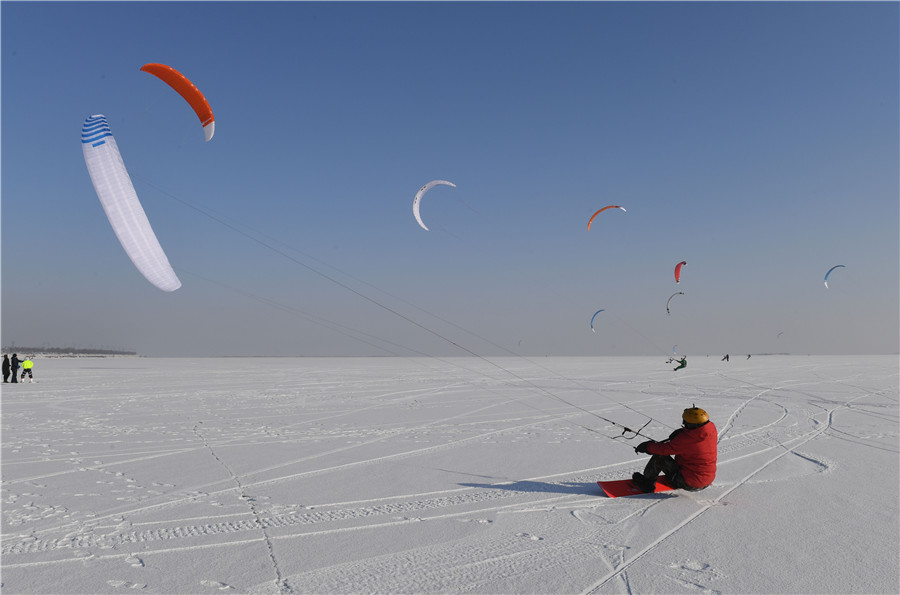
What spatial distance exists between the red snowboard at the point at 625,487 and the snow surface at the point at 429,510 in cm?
9

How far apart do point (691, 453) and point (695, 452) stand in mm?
41

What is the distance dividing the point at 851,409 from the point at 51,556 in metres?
14.6

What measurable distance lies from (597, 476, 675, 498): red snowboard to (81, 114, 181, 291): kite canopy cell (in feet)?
23.4

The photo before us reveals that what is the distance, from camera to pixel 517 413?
11656mm

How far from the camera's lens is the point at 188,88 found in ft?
30.3

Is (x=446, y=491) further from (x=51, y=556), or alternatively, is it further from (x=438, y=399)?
(x=438, y=399)

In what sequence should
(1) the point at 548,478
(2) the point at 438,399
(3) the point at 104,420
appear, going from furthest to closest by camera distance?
1. (2) the point at 438,399
2. (3) the point at 104,420
3. (1) the point at 548,478

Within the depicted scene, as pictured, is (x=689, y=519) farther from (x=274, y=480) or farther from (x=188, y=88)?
(x=188, y=88)

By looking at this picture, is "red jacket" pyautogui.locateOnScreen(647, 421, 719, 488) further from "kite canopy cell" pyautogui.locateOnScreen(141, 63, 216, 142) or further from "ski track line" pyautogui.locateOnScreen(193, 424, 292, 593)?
"kite canopy cell" pyautogui.locateOnScreen(141, 63, 216, 142)

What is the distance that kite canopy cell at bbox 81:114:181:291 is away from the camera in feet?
28.1

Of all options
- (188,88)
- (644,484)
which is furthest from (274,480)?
(188,88)

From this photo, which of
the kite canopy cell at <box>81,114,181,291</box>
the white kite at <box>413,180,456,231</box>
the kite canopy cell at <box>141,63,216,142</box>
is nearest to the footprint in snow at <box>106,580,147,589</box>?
the kite canopy cell at <box>81,114,181,291</box>

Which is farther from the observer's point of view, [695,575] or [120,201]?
[120,201]

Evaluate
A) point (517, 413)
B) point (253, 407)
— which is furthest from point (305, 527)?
point (253, 407)
